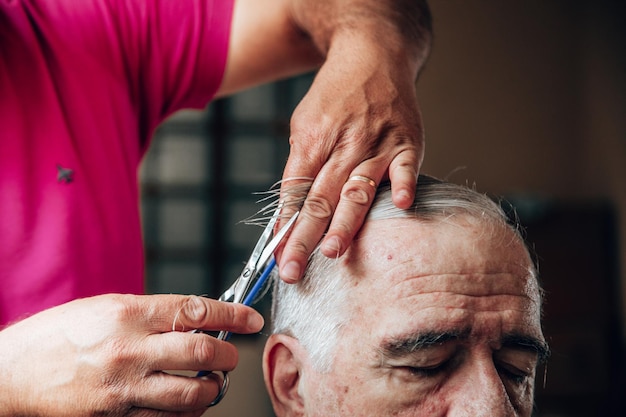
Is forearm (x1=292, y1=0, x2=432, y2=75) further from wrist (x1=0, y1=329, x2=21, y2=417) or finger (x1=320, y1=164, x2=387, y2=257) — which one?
wrist (x1=0, y1=329, x2=21, y2=417)

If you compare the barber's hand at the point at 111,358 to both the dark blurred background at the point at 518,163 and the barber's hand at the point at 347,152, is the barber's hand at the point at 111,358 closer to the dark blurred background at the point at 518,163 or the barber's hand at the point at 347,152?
the barber's hand at the point at 347,152

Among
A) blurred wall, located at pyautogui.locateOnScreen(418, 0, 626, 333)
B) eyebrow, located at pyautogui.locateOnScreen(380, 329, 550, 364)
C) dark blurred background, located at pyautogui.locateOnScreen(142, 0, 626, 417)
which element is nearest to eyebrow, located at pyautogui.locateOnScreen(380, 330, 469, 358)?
eyebrow, located at pyautogui.locateOnScreen(380, 329, 550, 364)

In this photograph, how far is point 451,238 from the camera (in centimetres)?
106

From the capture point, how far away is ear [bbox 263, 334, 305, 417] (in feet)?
3.68

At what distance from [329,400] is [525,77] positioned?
445cm

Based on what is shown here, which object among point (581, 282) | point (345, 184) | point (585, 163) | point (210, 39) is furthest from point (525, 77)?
point (345, 184)

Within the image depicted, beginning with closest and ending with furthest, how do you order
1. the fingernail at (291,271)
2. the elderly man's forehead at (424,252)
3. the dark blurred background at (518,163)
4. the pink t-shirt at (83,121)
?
the fingernail at (291,271) → the elderly man's forehead at (424,252) → the pink t-shirt at (83,121) → the dark blurred background at (518,163)

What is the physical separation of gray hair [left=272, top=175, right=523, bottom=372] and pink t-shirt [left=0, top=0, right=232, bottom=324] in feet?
1.12

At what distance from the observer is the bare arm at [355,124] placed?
965mm

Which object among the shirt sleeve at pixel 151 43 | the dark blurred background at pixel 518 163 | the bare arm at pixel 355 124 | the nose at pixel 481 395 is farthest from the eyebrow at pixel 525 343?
the dark blurred background at pixel 518 163

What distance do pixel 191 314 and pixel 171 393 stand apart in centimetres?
10

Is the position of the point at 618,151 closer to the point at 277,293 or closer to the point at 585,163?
the point at 585,163

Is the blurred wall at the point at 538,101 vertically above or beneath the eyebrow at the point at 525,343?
beneath

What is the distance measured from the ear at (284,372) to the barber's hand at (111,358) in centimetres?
30
